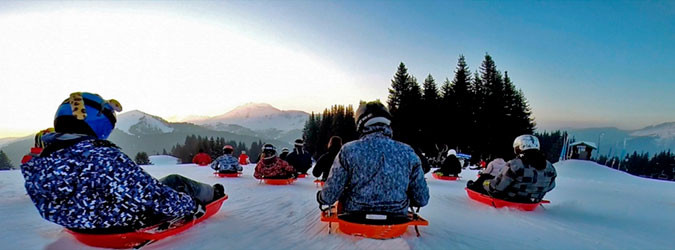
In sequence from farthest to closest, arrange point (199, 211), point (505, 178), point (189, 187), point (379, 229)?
1. point (505, 178)
2. point (189, 187)
3. point (199, 211)
4. point (379, 229)

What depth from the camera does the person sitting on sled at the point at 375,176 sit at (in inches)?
141

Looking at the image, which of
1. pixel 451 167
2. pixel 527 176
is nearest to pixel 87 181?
pixel 527 176

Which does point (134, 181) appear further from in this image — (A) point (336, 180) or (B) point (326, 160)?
(B) point (326, 160)

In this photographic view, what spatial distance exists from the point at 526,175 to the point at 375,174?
337 cm

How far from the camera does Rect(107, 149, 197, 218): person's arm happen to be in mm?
2873

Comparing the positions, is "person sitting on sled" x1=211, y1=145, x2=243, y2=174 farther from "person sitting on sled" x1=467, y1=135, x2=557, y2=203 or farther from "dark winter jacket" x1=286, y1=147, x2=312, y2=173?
"person sitting on sled" x1=467, y1=135, x2=557, y2=203

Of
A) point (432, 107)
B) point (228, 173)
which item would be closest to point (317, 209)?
point (228, 173)

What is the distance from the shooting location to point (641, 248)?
3.92m

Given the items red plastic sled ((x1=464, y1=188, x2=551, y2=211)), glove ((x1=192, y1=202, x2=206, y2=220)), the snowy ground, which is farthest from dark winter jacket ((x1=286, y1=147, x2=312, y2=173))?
glove ((x1=192, y1=202, x2=206, y2=220))

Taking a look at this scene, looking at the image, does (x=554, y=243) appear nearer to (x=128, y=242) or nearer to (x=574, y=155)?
(x=128, y=242)

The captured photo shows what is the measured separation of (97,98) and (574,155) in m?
25.5

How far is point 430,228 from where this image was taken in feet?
14.1

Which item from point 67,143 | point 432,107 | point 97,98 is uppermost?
point 432,107

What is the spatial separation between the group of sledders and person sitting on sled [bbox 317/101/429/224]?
0.04 feet
